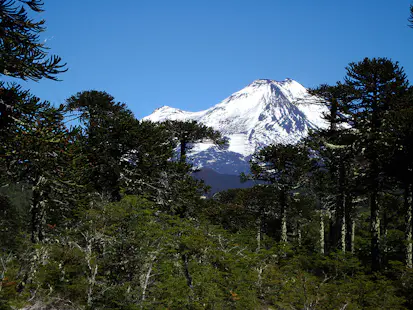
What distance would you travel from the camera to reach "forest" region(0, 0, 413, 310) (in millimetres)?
7566

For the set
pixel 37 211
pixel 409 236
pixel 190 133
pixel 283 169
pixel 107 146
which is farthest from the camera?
pixel 190 133

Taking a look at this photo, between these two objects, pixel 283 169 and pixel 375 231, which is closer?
pixel 375 231

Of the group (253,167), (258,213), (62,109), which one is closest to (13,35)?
(62,109)

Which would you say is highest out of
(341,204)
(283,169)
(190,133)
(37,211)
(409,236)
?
(190,133)

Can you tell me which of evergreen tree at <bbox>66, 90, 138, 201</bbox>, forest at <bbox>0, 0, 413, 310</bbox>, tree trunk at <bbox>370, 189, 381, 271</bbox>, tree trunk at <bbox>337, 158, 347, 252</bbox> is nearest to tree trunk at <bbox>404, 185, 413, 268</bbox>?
forest at <bbox>0, 0, 413, 310</bbox>

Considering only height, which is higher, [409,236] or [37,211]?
[409,236]

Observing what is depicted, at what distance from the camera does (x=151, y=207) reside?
14500mm

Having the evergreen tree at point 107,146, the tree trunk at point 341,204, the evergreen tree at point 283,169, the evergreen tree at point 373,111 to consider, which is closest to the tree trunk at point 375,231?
the evergreen tree at point 373,111

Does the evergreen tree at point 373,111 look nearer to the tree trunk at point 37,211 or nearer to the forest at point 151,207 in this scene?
the forest at point 151,207

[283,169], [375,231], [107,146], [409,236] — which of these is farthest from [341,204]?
[107,146]

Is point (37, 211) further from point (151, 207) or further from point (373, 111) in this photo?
point (373, 111)

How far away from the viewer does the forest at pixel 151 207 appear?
24.8 ft

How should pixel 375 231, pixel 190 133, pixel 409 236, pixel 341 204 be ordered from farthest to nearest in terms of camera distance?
pixel 190 133, pixel 341 204, pixel 375 231, pixel 409 236

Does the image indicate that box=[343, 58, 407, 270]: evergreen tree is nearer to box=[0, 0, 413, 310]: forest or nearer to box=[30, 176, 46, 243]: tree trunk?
box=[0, 0, 413, 310]: forest
